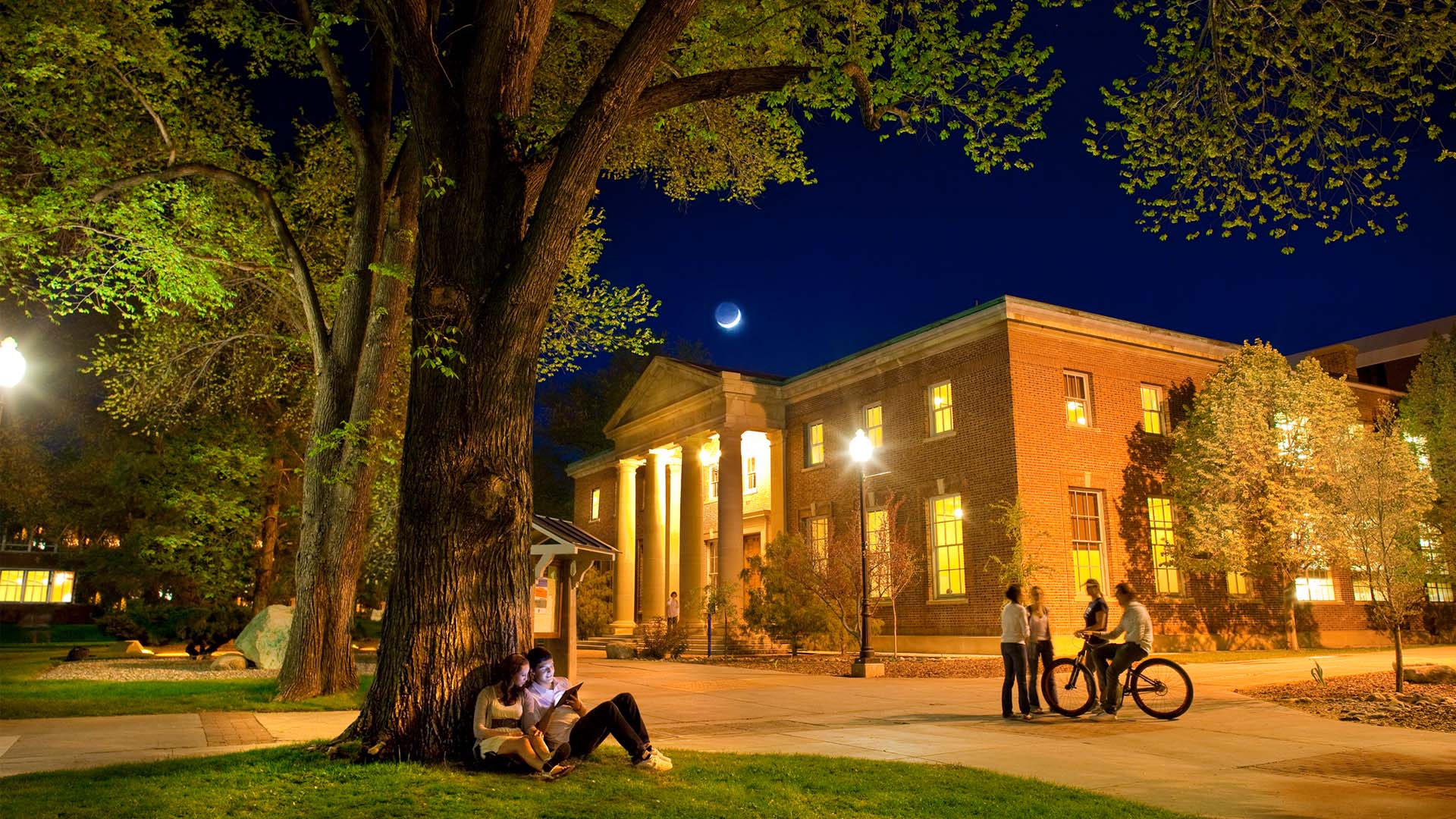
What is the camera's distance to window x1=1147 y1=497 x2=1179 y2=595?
2475 cm

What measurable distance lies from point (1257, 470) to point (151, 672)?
25.3 metres

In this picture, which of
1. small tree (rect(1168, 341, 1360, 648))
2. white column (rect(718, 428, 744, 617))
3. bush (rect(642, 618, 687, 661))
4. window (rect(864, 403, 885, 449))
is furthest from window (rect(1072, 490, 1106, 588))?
bush (rect(642, 618, 687, 661))

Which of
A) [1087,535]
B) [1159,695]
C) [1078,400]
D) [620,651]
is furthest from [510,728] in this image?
[620,651]

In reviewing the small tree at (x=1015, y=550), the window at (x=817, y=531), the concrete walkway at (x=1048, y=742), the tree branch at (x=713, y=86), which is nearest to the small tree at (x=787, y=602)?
the window at (x=817, y=531)

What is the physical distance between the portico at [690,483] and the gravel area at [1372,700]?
16.6 m

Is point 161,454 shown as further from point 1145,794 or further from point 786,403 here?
point 1145,794

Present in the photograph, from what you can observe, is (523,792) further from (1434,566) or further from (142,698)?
(1434,566)

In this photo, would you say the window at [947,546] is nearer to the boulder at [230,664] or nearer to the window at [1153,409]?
the window at [1153,409]

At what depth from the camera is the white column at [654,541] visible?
3428 centimetres

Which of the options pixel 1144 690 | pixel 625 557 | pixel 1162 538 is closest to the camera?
pixel 1144 690

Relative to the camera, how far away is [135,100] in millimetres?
14852

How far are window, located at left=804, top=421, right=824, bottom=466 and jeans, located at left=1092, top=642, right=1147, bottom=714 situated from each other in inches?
707

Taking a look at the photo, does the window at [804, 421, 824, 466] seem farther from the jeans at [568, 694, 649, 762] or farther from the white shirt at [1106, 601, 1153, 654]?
the jeans at [568, 694, 649, 762]

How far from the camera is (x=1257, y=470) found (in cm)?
2386
